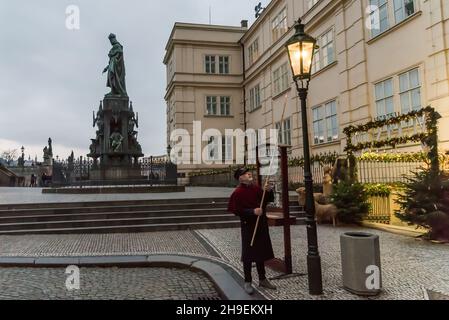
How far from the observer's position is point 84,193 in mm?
18234

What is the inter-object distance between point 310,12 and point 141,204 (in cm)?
1715

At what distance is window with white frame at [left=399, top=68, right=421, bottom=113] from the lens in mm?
14820

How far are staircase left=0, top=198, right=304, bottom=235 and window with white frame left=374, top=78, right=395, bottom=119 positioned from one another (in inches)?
279

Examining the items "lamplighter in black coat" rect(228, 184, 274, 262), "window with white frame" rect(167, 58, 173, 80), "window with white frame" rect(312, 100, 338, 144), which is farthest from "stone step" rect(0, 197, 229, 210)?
"window with white frame" rect(167, 58, 173, 80)

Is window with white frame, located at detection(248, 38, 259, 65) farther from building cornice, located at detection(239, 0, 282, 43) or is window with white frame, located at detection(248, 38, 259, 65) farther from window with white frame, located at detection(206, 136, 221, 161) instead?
window with white frame, located at detection(206, 136, 221, 161)

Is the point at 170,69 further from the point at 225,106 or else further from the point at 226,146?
the point at 226,146

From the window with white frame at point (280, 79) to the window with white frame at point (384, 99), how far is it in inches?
383

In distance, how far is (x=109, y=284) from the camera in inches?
230

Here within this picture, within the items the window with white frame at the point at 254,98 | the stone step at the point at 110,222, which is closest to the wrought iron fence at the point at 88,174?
the stone step at the point at 110,222

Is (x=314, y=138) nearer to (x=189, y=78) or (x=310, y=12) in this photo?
(x=310, y=12)

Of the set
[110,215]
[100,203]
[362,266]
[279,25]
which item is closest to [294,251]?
[362,266]

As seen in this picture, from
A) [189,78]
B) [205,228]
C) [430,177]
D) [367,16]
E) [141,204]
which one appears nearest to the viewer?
[430,177]
